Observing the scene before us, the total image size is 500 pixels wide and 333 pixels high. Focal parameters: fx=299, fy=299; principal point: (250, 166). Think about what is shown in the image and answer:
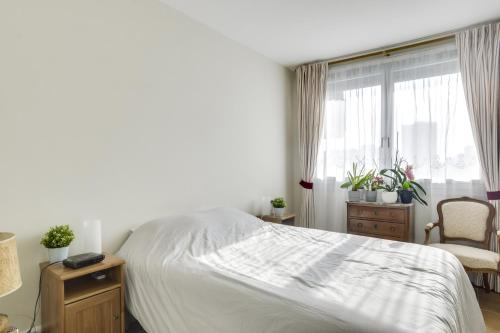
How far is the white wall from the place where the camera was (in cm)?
183

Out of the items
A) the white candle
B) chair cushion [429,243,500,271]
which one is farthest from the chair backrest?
the white candle

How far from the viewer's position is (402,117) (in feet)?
11.8

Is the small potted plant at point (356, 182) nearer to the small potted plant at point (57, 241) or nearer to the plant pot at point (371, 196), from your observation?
the plant pot at point (371, 196)

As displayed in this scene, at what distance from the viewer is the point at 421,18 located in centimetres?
295

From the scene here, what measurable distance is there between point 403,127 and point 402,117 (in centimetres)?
12

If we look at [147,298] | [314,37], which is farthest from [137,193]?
[314,37]

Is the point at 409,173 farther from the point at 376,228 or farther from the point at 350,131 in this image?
the point at 350,131

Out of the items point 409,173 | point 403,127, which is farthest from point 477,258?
point 403,127

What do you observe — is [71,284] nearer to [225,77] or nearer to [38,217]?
[38,217]

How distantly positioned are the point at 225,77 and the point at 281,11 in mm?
902

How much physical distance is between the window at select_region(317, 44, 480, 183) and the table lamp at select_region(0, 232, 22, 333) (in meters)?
3.55

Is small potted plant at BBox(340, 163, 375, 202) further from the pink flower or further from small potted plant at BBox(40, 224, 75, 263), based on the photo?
small potted plant at BBox(40, 224, 75, 263)

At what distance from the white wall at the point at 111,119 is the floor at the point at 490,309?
252cm

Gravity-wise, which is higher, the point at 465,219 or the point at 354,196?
the point at 354,196
